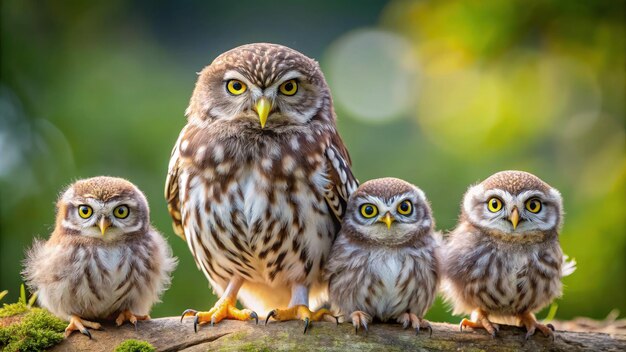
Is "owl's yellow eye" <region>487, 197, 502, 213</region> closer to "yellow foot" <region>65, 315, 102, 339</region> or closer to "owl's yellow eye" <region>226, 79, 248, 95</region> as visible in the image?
"owl's yellow eye" <region>226, 79, 248, 95</region>

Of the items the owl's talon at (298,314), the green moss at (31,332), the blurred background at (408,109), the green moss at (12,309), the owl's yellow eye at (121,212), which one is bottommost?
the green moss at (31,332)

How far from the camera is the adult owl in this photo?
416cm

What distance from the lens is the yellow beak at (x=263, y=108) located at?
4011 mm

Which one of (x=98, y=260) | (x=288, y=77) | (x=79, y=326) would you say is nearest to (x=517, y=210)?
(x=288, y=77)

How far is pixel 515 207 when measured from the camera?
4.20 m

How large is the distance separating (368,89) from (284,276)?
185 inches

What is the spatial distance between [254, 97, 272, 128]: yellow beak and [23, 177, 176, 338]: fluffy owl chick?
80 centimetres

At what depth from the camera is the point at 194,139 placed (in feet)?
14.2

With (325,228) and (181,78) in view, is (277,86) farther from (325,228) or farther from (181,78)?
(181,78)

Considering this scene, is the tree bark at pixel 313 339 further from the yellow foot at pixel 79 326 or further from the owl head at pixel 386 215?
the owl head at pixel 386 215

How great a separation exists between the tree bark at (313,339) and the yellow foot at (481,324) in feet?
0.10

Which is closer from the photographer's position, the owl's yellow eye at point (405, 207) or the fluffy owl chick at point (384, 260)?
the fluffy owl chick at point (384, 260)

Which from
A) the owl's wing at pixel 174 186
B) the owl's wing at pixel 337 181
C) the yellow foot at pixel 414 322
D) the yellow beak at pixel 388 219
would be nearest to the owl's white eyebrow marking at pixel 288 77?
the owl's wing at pixel 337 181

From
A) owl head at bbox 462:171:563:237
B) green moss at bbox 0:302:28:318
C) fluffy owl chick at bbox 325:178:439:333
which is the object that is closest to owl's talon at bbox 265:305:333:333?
fluffy owl chick at bbox 325:178:439:333
